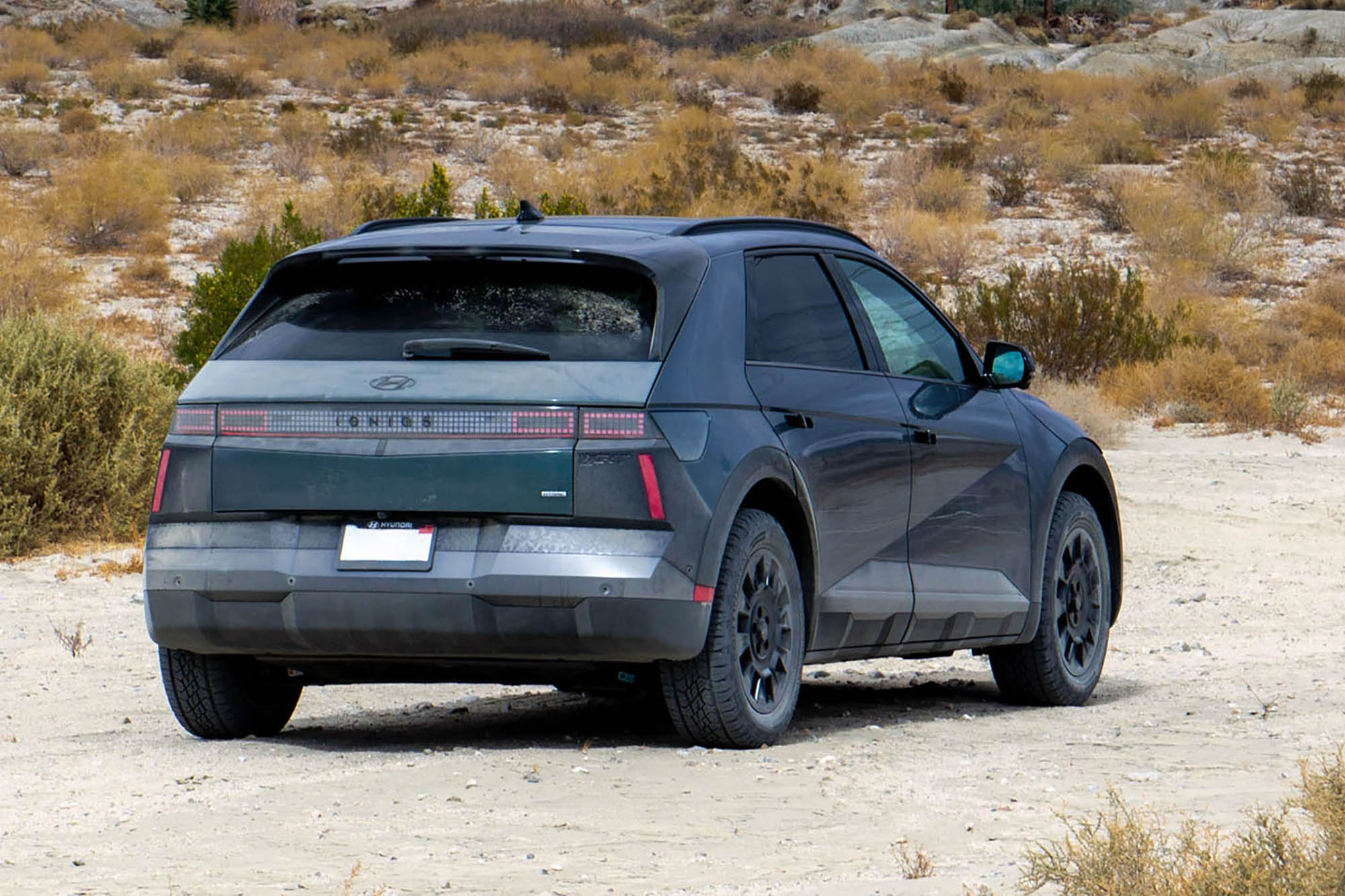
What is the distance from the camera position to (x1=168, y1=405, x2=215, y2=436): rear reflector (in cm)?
619

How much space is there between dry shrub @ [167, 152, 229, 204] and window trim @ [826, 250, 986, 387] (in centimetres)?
2499

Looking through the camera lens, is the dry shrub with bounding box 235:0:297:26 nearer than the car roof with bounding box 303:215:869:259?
No

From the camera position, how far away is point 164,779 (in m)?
5.97

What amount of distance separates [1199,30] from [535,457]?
2511 inches

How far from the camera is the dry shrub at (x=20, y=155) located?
33094 mm

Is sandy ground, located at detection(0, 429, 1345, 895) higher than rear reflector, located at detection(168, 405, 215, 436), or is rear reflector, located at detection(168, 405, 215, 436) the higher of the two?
rear reflector, located at detection(168, 405, 215, 436)

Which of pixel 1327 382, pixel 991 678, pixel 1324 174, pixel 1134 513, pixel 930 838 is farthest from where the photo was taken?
pixel 1324 174

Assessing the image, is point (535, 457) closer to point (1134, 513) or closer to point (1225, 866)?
point (1225, 866)

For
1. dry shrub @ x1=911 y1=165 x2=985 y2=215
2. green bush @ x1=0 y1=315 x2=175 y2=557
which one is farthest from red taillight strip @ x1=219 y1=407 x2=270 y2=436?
dry shrub @ x1=911 y1=165 x2=985 y2=215

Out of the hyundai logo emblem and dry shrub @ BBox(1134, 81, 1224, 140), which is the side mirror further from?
dry shrub @ BBox(1134, 81, 1224, 140)

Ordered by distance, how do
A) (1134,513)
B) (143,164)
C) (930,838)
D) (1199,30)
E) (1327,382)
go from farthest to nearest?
(1199,30), (143,164), (1327,382), (1134,513), (930,838)

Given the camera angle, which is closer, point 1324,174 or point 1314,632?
point 1314,632

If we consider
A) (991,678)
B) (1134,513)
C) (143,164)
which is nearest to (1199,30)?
(143,164)

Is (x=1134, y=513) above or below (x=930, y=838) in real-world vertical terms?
below
